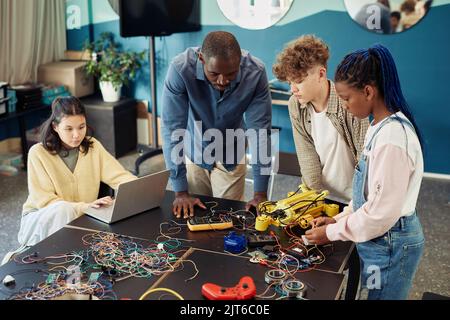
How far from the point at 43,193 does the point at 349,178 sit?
138cm

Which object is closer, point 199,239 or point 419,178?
point 419,178

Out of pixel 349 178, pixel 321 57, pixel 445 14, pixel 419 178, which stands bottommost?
pixel 349 178

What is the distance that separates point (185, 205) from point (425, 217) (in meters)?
2.29

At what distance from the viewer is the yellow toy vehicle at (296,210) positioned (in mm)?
2053

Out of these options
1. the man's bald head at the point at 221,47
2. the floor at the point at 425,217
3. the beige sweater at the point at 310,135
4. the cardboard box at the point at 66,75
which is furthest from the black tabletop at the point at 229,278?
the cardboard box at the point at 66,75

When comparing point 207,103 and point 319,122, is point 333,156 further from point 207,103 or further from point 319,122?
point 207,103

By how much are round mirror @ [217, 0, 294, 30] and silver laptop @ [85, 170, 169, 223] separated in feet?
9.65

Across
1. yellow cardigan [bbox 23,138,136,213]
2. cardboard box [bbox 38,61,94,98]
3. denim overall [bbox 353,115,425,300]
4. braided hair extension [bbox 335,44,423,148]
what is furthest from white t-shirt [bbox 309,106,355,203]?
cardboard box [bbox 38,61,94,98]

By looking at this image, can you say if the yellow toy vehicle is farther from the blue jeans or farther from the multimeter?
the blue jeans

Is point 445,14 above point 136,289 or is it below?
above

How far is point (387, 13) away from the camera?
4402 millimetres

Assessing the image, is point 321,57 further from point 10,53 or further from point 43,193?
point 10,53
